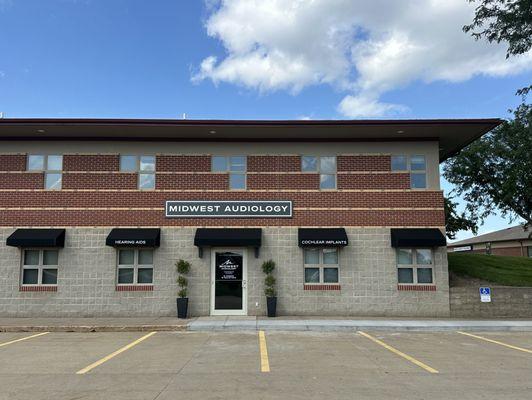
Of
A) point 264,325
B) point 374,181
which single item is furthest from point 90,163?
point 374,181

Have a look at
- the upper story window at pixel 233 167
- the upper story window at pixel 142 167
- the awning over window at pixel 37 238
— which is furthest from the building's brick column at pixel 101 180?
the upper story window at pixel 233 167

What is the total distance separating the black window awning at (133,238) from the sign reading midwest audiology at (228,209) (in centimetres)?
89

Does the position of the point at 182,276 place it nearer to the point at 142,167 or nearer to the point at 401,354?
the point at 142,167

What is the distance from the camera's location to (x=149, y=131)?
15758 millimetres

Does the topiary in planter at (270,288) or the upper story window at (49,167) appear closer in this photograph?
the topiary in planter at (270,288)

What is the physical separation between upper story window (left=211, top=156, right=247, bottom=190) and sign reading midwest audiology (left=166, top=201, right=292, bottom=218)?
702 mm

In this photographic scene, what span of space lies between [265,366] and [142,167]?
992 centimetres

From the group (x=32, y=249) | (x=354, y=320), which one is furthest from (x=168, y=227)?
(x=354, y=320)

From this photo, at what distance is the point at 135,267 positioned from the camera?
15.9 m

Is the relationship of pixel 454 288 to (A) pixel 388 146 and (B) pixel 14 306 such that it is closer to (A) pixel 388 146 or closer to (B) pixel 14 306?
(A) pixel 388 146

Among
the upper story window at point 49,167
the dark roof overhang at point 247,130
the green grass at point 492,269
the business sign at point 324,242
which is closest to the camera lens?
the dark roof overhang at point 247,130

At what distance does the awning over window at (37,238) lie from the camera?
1534cm

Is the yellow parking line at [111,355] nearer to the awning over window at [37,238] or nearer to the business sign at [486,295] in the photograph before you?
the awning over window at [37,238]

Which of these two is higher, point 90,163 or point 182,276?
point 90,163
